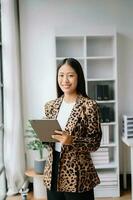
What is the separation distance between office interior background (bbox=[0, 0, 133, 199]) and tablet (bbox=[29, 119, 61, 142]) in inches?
78.4

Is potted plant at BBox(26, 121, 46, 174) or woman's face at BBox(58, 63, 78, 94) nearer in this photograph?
woman's face at BBox(58, 63, 78, 94)

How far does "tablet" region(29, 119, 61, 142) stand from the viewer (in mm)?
1646

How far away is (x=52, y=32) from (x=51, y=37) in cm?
7

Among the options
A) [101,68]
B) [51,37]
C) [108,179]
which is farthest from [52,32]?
[108,179]

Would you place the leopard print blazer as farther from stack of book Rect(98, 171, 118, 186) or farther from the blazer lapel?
stack of book Rect(98, 171, 118, 186)

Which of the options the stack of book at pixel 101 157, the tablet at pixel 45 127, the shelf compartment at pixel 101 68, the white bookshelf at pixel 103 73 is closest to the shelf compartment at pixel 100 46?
the white bookshelf at pixel 103 73

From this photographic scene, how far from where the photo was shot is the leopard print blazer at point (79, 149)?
5.53 ft

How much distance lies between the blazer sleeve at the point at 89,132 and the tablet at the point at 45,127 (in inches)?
5.6

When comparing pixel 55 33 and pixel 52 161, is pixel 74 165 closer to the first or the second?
pixel 52 161

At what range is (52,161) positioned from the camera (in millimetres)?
1738

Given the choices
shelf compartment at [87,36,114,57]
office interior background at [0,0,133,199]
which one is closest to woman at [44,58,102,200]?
office interior background at [0,0,133,199]

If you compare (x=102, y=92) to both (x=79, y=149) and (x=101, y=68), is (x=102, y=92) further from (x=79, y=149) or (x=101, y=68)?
(x=79, y=149)

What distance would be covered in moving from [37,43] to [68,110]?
227 centimetres

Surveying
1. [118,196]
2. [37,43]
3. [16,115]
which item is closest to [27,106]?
[16,115]
